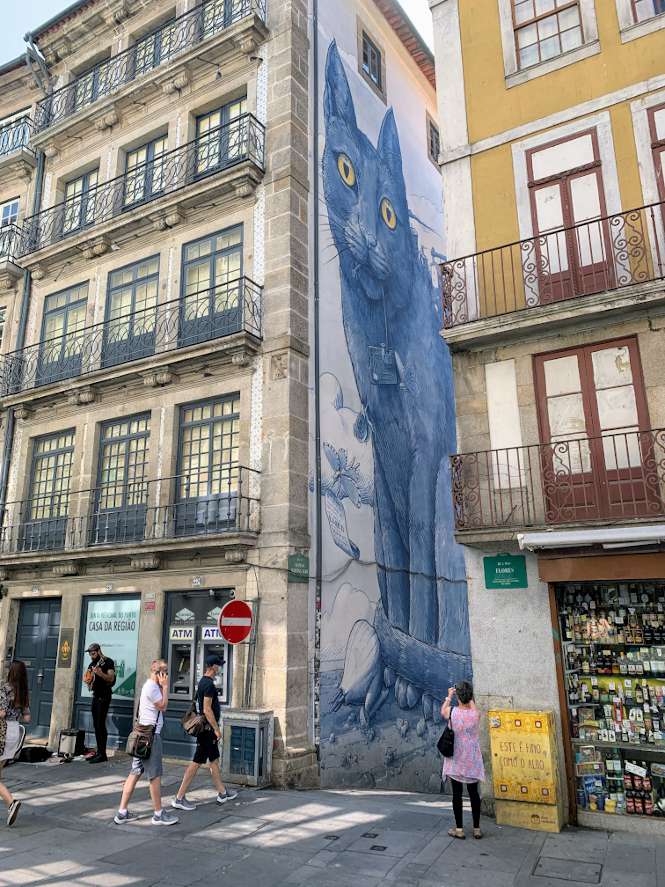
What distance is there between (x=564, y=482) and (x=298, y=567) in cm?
491

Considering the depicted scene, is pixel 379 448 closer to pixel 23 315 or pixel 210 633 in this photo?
pixel 210 633

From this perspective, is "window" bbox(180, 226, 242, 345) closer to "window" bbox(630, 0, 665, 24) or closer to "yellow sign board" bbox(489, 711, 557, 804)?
"window" bbox(630, 0, 665, 24)

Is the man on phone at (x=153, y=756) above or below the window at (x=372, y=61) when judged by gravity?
below

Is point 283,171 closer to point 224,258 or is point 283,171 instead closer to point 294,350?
point 224,258

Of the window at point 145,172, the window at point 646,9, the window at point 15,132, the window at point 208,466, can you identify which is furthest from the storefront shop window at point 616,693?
the window at point 15,132

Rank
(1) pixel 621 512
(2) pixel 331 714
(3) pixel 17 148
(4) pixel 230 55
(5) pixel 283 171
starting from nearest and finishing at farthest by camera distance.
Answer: (1) pixel 621 512
(2) pixel 331 714
(5) pixel 283 171
(4) pixel 230 55
(3) pixel 17 148

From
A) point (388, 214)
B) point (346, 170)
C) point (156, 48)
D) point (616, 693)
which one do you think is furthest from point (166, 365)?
point (616, 693)

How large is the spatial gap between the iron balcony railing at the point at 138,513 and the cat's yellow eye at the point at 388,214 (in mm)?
8456

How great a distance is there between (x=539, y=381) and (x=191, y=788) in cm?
778

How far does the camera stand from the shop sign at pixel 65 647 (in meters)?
14.6

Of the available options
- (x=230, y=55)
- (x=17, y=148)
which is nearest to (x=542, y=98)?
(x=230, y=55)

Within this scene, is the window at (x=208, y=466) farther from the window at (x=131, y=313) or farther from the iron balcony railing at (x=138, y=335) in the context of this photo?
the window at (x=131, y=313)

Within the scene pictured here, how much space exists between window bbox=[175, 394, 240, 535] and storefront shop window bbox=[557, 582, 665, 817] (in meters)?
6.29

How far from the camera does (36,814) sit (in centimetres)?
929
